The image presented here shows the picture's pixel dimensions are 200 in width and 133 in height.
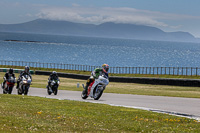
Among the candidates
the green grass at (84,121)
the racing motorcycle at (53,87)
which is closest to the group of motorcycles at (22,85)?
the racing motorcycle at (53,87)

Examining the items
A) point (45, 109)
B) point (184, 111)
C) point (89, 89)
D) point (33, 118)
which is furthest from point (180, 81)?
point (33, 118)

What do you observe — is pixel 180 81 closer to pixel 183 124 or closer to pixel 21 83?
pixel 21 83

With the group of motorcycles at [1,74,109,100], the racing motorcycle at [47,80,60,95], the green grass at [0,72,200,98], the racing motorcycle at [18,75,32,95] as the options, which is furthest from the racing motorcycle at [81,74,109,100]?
the green grass at [0,72,200,98]

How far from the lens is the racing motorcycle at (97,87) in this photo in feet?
71.5

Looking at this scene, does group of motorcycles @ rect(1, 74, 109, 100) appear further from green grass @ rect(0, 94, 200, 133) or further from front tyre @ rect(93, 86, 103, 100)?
green grass @ rect(0, 94, 200, 133)

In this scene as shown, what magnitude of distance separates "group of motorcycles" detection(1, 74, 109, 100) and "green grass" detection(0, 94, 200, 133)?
18.5 ft

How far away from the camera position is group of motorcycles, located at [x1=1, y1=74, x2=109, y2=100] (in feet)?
71.9

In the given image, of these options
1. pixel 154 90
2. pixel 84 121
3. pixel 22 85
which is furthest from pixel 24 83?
pixel 154 90

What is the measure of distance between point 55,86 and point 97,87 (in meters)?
5.88

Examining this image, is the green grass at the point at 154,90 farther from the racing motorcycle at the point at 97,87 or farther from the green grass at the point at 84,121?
the green grass at the point at 84,121

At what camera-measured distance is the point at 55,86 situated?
2777cm

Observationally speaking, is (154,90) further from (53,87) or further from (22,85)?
(22,85)

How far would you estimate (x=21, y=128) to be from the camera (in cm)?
1090

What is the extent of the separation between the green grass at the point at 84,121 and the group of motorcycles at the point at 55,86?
5.64 m
